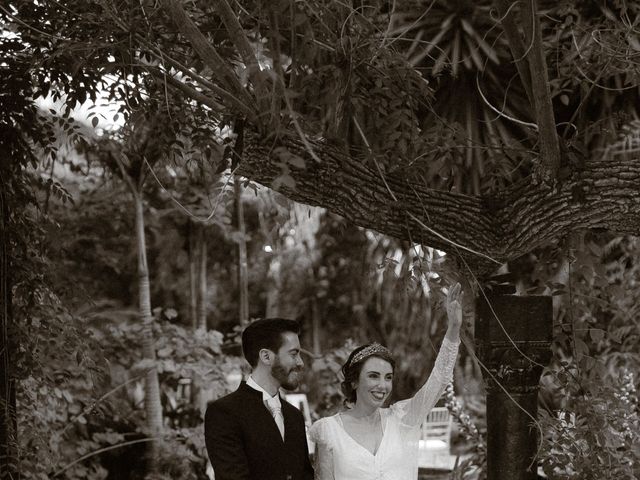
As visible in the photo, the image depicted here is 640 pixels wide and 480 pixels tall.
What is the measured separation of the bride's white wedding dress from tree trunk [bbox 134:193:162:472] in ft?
11.7

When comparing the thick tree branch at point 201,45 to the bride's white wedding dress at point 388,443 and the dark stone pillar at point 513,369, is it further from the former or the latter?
the dark stone pillar at point 513,369

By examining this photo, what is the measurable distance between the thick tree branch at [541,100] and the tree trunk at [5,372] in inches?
88.7

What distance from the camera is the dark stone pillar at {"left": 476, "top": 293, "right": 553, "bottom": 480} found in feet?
10.9

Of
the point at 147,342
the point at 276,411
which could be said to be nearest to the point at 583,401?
the point at 276,411

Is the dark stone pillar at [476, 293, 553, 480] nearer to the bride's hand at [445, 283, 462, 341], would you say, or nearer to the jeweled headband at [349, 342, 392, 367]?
the bride's hand at [445, 283, 462, 341]

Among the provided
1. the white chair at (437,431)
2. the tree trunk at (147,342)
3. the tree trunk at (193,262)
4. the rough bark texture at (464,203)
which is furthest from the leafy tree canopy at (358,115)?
the white chair at (437,431)

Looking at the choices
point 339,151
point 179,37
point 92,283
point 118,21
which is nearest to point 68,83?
point 179,37

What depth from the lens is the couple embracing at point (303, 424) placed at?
2.80m

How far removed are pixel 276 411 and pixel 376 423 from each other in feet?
1.53

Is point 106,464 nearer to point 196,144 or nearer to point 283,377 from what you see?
point 196,144

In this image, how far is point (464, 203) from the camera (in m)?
3.23

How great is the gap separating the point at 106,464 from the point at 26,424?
3.12m

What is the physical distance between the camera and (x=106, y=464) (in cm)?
731

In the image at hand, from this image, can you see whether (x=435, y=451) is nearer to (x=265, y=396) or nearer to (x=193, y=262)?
(x=193, y=262)
